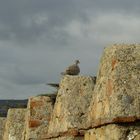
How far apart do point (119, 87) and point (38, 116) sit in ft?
25.5

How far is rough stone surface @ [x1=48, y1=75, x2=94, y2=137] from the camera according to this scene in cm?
1106

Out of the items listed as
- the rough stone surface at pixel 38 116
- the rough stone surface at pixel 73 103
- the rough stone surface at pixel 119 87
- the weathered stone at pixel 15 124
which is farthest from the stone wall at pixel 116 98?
the weathered stone at pixel 15 124

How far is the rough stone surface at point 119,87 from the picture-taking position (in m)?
7.36

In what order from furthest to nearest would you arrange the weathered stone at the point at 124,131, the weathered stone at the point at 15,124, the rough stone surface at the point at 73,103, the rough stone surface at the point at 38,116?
the weathered stone at the point at 15,124 → the rough stone surface at the point at 38,116 → the rough stone surface at the point at 73,103 → the weathered stone at the point at 124,131

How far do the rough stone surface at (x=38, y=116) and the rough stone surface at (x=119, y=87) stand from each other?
6983 millimetres

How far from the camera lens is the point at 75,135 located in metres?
10.8

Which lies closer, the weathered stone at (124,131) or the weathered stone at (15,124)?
the weathered stone at (124,131)

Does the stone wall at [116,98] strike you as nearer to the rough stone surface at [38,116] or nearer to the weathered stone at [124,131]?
the weathered stone at [124,131]

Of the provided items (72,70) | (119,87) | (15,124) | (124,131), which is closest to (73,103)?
(72,70)

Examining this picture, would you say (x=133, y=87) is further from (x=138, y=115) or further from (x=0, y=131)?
(x=0, y=131)

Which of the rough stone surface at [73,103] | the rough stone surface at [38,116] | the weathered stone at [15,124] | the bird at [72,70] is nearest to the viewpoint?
the rough stone surface at [73,103]

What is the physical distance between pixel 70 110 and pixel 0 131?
12947 millimetres

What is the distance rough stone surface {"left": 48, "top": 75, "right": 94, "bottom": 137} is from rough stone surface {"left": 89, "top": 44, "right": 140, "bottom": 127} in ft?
10.1

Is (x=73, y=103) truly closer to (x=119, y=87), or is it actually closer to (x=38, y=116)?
(x=119, y=87)
